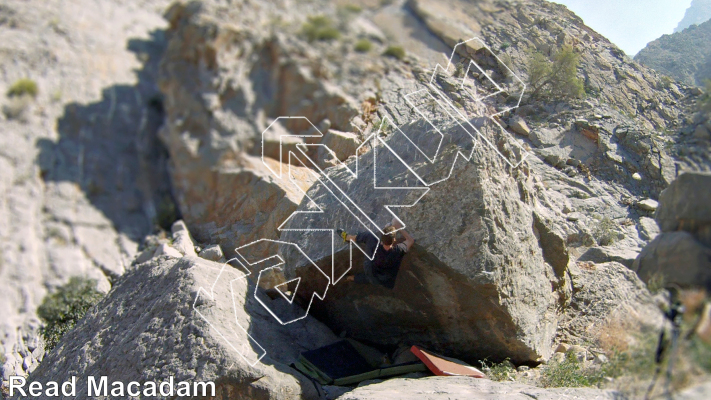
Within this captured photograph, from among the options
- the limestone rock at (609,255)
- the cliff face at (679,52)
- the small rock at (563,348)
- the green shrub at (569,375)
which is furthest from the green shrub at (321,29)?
the limestone rock at (609,255)

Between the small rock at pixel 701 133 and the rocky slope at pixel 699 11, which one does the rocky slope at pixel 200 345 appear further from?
the rocky slope at pixel 699 11

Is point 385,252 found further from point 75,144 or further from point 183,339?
point 75,144

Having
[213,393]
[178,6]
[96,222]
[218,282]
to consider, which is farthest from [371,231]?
[96,222]

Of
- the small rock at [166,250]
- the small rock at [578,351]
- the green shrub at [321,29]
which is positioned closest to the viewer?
the green shrub at [321,29]

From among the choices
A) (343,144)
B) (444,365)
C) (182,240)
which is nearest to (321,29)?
(444,365)

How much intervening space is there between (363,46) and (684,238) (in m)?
1.21

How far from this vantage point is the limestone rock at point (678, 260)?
4.84 feet

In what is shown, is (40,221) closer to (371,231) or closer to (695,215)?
(371,231)

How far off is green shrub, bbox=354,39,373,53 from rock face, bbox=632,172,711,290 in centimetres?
116

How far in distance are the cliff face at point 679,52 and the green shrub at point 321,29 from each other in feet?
7.43

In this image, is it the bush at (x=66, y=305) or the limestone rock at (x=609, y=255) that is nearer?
the limestone rock at (x=609, y=255)

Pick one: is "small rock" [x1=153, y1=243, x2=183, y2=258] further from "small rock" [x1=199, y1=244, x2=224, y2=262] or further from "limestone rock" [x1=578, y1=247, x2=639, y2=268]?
"limestone rock" [x1=578, y1=247, x2=639, y2=268]

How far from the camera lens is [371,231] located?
3668 mm

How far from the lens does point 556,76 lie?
488 centimetres
